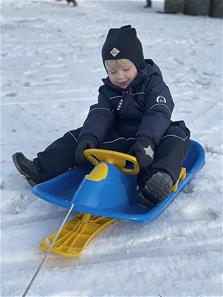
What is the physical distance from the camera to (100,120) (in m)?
2.53

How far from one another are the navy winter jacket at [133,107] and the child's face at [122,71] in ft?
0.15

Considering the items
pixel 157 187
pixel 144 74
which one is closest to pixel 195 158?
pixel 144 74

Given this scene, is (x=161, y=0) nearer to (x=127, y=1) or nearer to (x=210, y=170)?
(x=127, y=1)

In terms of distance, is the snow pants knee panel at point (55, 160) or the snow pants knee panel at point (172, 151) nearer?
the snow pants knee panel at point (172, 151)

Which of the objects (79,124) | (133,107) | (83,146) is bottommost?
(79,124)

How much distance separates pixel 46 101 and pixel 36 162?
166 cm

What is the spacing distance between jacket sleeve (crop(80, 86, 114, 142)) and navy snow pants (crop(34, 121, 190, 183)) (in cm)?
8

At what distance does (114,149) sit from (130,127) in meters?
0.15

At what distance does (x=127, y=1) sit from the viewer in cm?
1035

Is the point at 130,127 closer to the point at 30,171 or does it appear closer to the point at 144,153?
the point at 144,153

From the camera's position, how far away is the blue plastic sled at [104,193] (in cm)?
205

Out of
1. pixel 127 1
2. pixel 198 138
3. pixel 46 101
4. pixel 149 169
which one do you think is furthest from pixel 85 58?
pixel 127 1

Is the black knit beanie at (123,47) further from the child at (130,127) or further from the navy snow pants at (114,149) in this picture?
the navy snow pants at (114,149)

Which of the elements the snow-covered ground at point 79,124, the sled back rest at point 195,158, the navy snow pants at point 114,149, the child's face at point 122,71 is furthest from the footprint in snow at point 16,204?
the sled back rest at point 195,158
